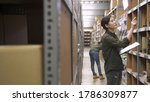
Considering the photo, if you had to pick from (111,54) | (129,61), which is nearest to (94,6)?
(129,61)

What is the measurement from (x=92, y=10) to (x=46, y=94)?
1830cm

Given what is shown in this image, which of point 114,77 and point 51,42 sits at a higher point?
point 51,42

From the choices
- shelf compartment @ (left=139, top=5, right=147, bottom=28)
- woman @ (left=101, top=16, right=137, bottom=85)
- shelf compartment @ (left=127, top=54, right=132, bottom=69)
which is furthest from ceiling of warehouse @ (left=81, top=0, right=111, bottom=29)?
woman @ (left=101, top=16, right=137, bottom=85)

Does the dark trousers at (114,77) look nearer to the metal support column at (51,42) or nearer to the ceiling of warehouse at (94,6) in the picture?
the metal support column at (51,42)

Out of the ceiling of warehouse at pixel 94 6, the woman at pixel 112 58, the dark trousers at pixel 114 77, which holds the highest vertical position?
the ceiling of warehouse at pixel 94 6

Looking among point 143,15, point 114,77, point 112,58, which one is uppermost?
point 143,15

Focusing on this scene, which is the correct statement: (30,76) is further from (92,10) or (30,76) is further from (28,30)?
(92,10)

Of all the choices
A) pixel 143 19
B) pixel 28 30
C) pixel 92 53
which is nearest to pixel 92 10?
pixel 92 53

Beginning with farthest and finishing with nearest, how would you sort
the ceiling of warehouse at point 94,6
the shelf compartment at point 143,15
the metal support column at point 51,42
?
the ceiling of warehouse at point 94,6, the shelf compartment at point 143,15, the metal support column at point 51,42

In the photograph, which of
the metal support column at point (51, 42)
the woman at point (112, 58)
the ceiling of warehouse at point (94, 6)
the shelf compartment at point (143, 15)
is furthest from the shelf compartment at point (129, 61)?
the ceiling of warehouse at point (94, 6)

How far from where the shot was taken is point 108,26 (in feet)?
12.3

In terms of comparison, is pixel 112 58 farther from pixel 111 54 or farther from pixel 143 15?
pixel 143 15

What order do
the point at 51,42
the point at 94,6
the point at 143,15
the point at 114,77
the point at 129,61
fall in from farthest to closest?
the point at 94,6 < the point at 129,61 < the point at 143,15 < the point at 114,77 < the point at 51,42

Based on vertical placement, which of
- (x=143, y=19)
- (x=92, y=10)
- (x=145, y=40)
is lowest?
(x=145, y=40)
